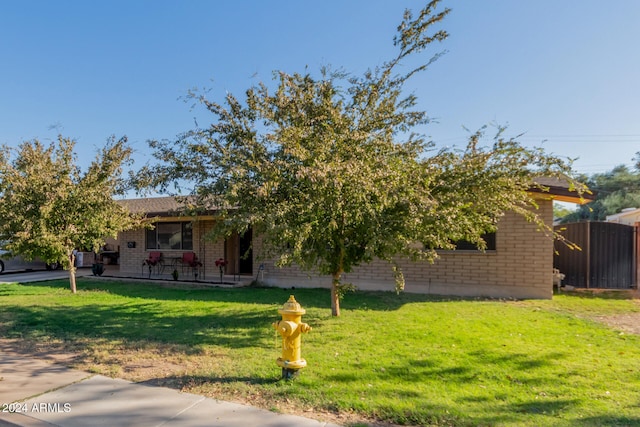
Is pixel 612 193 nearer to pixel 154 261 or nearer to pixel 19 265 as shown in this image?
pixel 154 261

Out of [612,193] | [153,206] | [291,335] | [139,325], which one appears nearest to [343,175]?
[291,335]

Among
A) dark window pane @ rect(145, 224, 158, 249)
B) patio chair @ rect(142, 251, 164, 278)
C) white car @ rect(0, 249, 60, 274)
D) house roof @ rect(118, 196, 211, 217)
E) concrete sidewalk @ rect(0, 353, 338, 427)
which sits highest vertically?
house roof @ rect(118, 196, 211, 217)

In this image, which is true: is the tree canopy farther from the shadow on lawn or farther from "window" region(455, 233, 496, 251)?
the shadow on lawn

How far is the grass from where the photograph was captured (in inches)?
155

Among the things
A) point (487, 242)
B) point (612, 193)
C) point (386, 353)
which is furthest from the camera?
point (612, 193)

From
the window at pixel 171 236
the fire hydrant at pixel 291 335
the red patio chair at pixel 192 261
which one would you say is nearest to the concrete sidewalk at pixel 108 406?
the fire hydrant at pixel 291 335

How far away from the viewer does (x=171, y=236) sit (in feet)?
52.2

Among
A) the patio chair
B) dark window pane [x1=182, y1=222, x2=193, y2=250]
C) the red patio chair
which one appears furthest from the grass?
dark window pane [x1=182, y1=222, x2=193, y2=250]

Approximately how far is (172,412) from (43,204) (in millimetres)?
9283

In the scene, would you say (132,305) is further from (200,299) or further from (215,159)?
(215,159)

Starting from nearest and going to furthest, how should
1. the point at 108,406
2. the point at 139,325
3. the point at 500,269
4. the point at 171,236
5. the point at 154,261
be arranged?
the point at 108,406, the point at 139,325, the point at 500,269, the point at 154,261, the point at 171,236

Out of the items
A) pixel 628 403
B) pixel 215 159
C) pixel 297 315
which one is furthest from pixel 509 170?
pixel 215 159

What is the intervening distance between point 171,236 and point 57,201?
5313mm

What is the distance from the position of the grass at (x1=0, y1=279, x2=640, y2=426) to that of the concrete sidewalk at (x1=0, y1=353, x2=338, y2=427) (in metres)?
0.23
